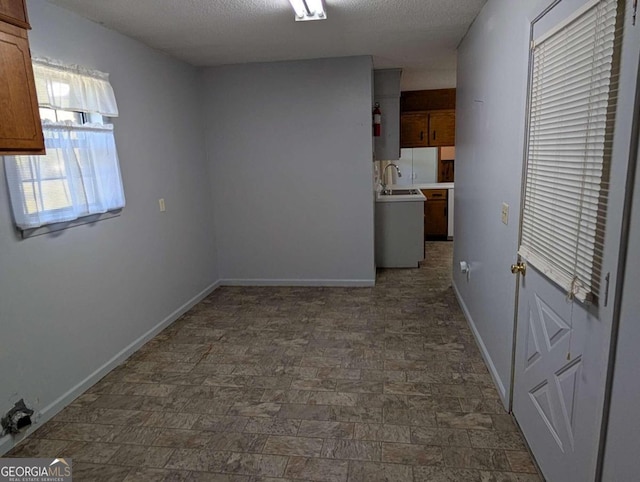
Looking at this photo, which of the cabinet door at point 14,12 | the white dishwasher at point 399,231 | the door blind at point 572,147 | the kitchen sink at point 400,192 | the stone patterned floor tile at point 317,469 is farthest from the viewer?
the kitchen sink at point 400,192

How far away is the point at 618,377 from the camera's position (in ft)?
4.00

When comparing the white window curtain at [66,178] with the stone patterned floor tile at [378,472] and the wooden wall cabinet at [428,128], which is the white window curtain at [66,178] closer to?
the stone patterned floor tile at [378,472]

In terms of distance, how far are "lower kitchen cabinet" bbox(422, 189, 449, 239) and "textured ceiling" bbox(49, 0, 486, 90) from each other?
2844mm

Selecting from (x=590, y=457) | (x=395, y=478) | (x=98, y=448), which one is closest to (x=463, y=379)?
(x=395, y=478)

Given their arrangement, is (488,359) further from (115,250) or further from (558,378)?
(115,250)

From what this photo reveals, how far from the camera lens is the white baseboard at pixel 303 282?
4.70m

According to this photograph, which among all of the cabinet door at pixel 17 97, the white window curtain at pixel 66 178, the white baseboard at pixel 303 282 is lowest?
the white baseboard at pixel 303 282

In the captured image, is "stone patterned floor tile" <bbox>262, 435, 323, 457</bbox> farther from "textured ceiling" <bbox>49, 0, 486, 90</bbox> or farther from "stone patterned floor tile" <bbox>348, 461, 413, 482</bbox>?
"textured ceiling" <bbox>49, 0, 486, 90</bbox>

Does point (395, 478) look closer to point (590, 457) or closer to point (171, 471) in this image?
point (590, 457)

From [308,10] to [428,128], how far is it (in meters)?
4.19

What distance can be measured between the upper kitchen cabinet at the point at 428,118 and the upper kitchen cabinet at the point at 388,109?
1.57 metres

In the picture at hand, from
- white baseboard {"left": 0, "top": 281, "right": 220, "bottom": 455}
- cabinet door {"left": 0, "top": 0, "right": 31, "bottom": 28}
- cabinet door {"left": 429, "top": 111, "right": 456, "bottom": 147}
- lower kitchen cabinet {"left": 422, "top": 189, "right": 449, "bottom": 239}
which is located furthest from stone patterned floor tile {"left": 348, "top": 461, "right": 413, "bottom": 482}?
cabinet door {"left": 429, "top": 111, "right": 456, "bottom": 147}

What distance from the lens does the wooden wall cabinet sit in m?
6.48

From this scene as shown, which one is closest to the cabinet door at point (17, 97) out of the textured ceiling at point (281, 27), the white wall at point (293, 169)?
the textured ceiling at point (281, 27)
